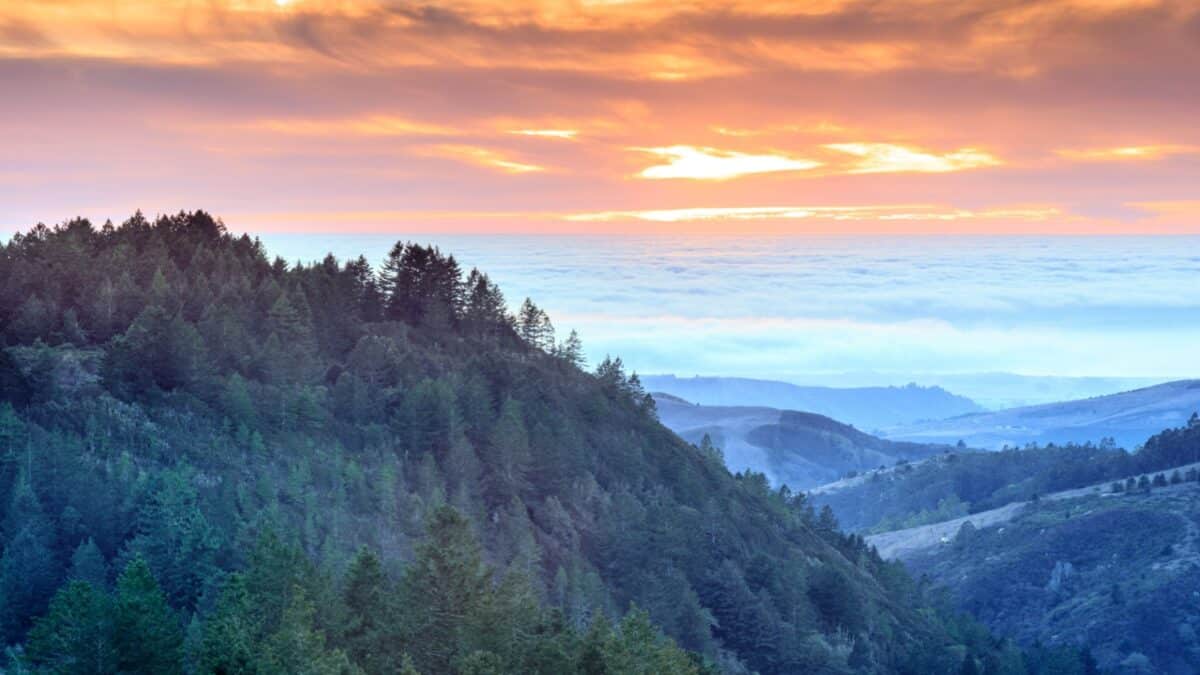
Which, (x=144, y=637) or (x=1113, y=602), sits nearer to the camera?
(x=144, y=637)

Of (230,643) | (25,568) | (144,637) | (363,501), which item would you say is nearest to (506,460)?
(363,501)

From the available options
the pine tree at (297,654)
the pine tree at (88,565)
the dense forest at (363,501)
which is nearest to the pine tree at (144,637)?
the dense forest at (363,501)

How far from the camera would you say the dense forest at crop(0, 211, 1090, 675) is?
45250 mm

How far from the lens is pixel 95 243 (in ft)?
363

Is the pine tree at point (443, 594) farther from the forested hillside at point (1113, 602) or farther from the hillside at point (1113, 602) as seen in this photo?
the forested hillside at point (1113, 602)

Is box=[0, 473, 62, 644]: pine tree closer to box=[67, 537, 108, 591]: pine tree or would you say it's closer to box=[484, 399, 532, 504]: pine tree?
box=[67, 537, 108, 591]: pine tree

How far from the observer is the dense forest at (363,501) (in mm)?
45250

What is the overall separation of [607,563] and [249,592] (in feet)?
154

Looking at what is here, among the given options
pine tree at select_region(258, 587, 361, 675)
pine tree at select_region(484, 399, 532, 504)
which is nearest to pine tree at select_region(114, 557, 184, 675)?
pine tree at select_region(258, 587, 361, 675)

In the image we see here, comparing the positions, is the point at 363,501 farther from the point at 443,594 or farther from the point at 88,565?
the point at 443,594

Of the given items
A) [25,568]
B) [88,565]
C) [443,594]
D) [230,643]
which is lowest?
[230,643]

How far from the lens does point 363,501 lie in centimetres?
7388

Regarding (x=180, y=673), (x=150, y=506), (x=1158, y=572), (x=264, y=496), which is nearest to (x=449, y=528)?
(x=180, y=673)

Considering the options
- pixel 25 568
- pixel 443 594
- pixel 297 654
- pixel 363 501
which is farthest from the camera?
pixel 363 501
